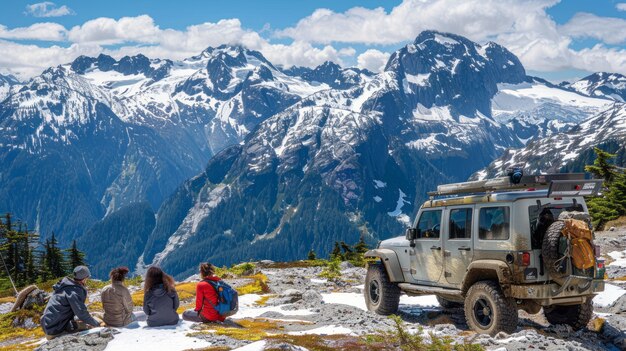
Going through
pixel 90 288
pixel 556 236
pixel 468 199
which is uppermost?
pixel 468 199

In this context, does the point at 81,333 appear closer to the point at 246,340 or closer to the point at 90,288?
the point at 246,340

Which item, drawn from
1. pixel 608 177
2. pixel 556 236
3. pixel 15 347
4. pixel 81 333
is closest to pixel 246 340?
pixel 81 333

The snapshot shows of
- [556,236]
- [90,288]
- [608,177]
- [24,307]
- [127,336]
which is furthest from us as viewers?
[608,177]

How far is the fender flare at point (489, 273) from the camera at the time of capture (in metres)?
15.4

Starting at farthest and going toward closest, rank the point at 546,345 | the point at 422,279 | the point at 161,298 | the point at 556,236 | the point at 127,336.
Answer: the point at 422,279 < the point at 161,298 < the point at 127,336 < the point at 556,236 < the point at 546,345

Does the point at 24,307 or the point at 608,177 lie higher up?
the point at 608,177

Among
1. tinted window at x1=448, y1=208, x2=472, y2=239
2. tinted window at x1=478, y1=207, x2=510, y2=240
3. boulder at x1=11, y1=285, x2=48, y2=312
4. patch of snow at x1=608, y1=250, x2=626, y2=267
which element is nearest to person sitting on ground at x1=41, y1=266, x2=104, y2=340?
boulder at x1=11, y1=285, x2=48, y2=312

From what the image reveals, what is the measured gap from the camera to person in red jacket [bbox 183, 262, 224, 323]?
1781 centimetres

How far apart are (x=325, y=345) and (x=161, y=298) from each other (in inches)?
214

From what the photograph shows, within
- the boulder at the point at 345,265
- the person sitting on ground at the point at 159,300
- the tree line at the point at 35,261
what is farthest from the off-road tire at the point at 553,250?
the tree line at the point at 35,261

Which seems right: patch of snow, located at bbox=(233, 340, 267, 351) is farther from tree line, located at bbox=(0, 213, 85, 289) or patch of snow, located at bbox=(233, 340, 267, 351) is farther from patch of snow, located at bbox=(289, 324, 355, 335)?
tree line, located at bbox=(0, 213, 85, 289)

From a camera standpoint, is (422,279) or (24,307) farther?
(24,307)

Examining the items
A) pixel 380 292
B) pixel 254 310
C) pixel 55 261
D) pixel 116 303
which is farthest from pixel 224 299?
pixel 55 261

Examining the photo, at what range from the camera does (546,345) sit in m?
13.9
